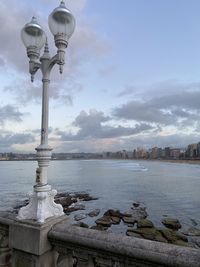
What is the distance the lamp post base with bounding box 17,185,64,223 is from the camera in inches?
148

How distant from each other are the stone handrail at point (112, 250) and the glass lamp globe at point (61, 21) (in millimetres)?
2936

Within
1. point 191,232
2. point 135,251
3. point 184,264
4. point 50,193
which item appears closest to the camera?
point 184,264

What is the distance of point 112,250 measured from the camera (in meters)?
3.10

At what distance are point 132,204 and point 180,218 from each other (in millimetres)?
9194

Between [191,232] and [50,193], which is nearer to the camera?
[50,193]

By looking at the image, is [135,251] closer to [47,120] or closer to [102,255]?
[102,255]

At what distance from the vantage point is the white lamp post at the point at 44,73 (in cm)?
384

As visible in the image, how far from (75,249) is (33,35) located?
3.44m

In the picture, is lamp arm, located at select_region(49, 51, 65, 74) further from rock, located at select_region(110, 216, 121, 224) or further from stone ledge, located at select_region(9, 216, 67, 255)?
rock, located at select_region(110, 216, 121, 224)

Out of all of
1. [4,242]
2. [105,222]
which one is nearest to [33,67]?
[4,242]

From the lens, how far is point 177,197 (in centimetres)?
4072

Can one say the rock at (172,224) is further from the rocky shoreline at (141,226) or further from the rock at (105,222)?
the rock at (105,222)

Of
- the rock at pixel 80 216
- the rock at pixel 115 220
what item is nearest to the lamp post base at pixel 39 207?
the rock at pixel 115 220

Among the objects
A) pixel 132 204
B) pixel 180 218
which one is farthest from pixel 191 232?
pixel 132 204
